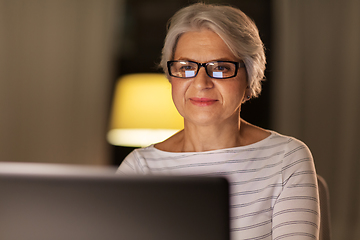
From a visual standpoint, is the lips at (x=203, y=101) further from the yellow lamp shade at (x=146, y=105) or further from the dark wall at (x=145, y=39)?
the dark wall at (x=145, y=39)

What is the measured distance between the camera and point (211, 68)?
1.19m

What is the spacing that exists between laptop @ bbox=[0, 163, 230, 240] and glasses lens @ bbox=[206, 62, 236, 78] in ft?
2.34

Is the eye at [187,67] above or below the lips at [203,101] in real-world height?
above

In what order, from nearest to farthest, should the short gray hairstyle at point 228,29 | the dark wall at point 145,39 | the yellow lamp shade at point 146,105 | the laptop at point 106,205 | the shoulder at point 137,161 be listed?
1. the laptop at point 106,205
2. the short gray hairstyle at point 228,29
3. the shoulder at point 137,161
4. the yellow lamp shade at point 146,105
5. the dark wall at point 145,39

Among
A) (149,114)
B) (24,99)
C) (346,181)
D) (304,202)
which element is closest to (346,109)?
(346,181)

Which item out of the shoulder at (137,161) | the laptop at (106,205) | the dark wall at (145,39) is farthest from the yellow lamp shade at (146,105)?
the laptop at (106,205)

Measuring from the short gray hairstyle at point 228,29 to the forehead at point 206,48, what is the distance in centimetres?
2

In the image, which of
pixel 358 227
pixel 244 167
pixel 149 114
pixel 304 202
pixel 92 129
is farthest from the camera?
pixel 92 129

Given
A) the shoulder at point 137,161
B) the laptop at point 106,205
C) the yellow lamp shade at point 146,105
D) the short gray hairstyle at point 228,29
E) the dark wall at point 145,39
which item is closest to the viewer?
the laptop at point 106,205

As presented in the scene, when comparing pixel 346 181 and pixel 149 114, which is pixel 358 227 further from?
pixel 149 114

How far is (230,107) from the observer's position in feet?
3.98

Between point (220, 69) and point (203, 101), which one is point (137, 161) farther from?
point (220, 69)

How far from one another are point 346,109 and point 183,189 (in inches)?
117

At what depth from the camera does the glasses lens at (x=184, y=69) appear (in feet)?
3.94
